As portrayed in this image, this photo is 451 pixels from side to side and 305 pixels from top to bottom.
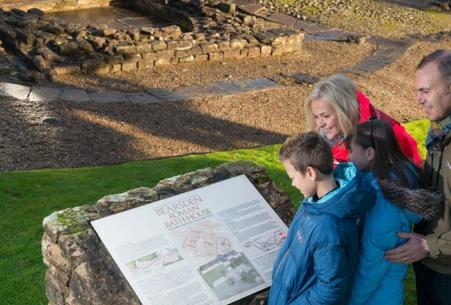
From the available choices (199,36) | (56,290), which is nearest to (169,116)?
(199,36)

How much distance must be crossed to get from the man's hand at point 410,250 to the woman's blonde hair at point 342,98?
950 mm

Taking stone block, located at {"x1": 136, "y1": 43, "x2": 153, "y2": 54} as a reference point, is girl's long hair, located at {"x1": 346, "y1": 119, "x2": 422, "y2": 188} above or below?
above

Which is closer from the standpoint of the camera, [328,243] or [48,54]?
[328,243]

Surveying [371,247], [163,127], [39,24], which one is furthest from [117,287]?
[39,24]

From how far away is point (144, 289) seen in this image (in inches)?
149

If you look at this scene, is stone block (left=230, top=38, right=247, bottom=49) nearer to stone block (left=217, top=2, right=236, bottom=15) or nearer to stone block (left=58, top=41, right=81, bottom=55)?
stone block (left=217, top=2, right=236, bottom=15)

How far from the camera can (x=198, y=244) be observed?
411 centimetres

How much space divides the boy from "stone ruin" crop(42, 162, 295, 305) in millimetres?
675

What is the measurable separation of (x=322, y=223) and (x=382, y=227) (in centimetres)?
48

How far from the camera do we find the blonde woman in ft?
14.4

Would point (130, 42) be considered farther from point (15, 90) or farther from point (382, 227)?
point (382, 227)

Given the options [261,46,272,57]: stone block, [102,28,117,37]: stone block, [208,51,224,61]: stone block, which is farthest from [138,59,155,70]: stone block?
[261,46,272,57]: stone block

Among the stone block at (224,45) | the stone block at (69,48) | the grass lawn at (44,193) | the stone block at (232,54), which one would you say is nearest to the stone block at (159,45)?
the stone block at (224,45)

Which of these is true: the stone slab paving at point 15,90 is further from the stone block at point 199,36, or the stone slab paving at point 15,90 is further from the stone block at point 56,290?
the stone block at point 56,290
